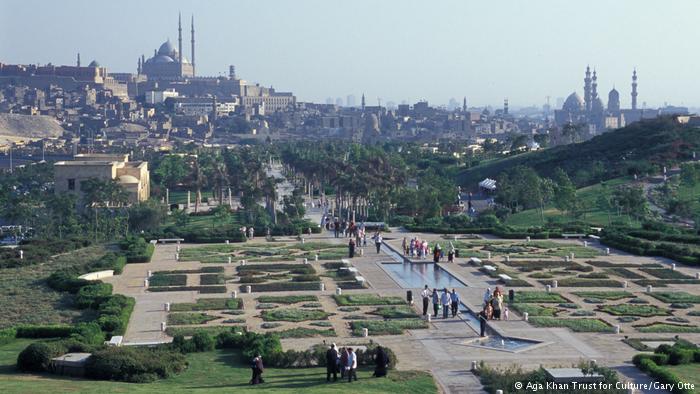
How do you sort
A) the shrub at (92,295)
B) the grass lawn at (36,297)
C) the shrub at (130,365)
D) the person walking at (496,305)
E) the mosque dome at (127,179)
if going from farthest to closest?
the mosque dome at (127,179) → the shrub at (92,295) → the grass lawn at (36,297) → the person walking at (496,305) → the shrub at (130,365)

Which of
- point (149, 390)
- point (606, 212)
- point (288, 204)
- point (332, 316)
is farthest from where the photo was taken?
point (288, 204)

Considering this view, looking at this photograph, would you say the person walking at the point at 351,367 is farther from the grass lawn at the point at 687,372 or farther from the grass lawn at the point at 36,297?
the grass lawn at the point at 36,297

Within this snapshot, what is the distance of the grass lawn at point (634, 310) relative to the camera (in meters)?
29.4

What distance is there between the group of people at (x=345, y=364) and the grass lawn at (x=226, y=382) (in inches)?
7.6

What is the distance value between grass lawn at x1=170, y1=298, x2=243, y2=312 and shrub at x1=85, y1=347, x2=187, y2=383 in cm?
794

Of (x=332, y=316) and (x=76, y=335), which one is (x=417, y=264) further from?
(x=76, y=335)

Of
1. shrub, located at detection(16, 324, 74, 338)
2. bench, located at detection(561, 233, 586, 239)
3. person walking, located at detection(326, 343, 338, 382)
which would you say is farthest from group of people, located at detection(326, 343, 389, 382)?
bench, located at detection(561, 233, 586, 239)

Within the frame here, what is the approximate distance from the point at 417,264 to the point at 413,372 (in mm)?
18257

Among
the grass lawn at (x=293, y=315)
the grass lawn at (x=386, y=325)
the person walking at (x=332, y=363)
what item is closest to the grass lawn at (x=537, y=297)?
the grass lawn at (x=386, y=325)

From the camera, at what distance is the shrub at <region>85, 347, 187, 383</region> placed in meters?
21.2

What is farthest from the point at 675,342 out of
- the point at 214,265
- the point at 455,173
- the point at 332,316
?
the point at 455,173

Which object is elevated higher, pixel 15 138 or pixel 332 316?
pixel 15 138

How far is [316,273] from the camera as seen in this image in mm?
37531

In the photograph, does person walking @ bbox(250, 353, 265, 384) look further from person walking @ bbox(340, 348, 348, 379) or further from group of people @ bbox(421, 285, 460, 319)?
group of people @ bbox(421, 285, 460, 319)
